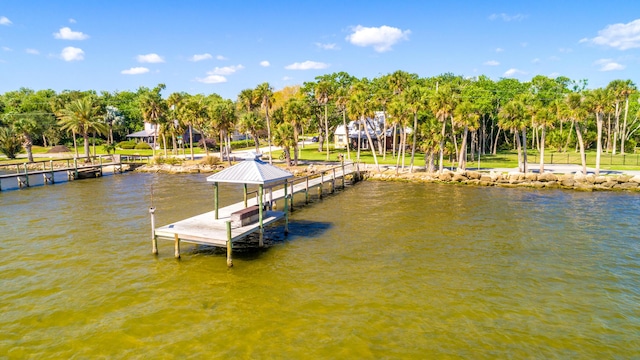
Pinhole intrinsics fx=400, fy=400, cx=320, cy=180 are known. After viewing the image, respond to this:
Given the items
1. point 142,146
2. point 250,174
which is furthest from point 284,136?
point 142,146

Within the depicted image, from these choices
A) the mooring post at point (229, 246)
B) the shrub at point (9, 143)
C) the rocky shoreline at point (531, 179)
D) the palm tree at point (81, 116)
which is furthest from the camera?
the shrub at point (9, 143)

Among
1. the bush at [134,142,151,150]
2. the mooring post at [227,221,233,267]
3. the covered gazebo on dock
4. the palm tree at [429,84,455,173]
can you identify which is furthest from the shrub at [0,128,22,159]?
the palm tree at [429,84,455,173]

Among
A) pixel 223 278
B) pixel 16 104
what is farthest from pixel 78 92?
pixel 223 278

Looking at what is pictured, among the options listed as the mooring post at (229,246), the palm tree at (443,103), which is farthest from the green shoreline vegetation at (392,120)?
the mooring post at (229,246)

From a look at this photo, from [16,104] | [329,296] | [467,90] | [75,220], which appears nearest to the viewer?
[329,296]

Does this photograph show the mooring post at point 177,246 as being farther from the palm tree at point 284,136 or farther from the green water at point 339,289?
the palm tree at point 284,136

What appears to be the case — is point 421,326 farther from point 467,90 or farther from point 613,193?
point 467,90
